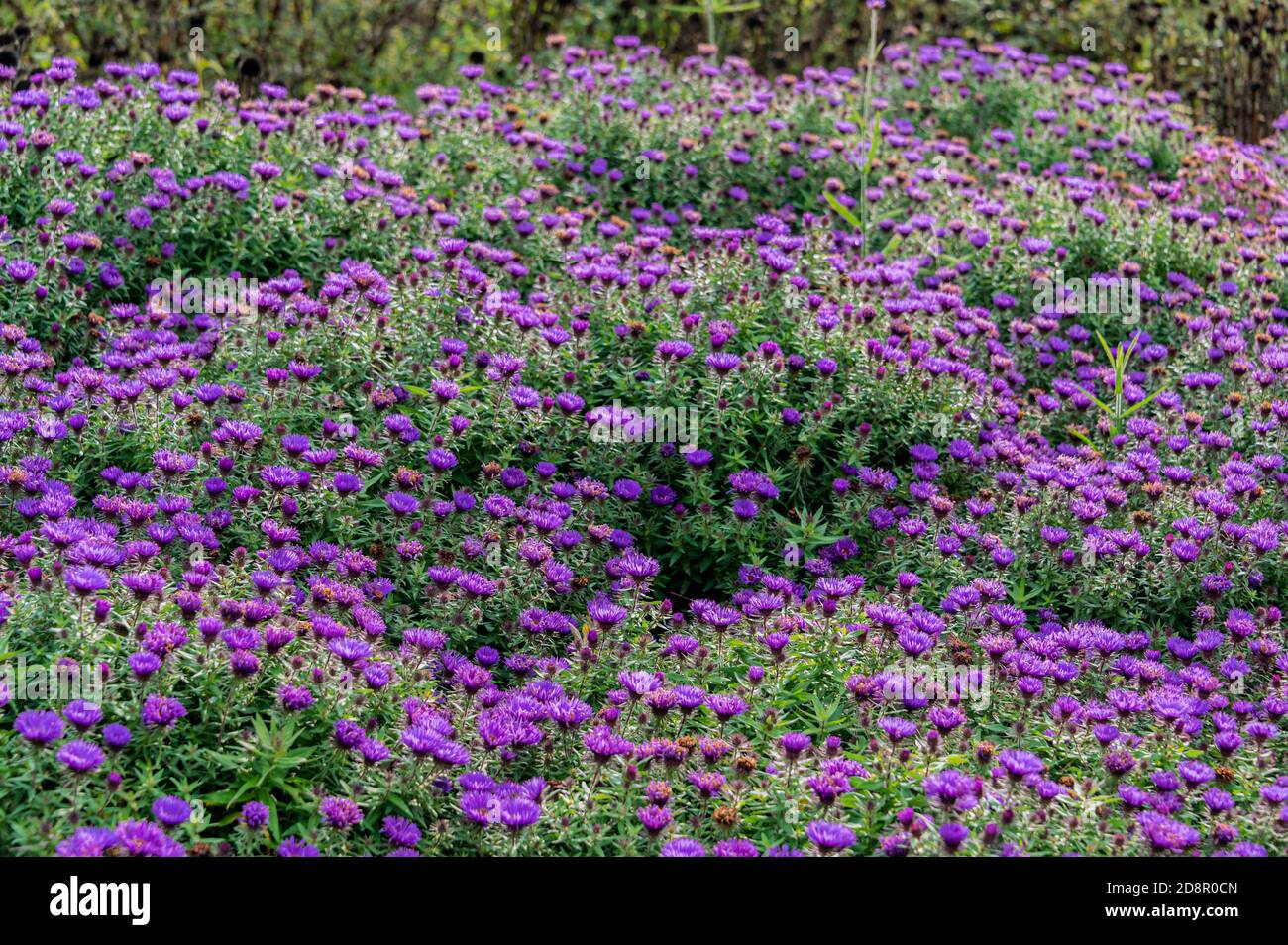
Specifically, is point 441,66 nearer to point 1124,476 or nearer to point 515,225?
point 515,225

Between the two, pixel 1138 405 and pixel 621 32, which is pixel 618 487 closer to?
pixel 1138 405

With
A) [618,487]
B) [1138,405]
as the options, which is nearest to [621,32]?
[1138,405]

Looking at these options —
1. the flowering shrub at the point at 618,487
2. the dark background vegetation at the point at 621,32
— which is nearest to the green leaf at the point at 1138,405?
the flowering shrub at the point at 618,487

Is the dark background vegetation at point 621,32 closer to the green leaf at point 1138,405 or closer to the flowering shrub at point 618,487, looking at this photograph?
the flowering shrub at point 618,487

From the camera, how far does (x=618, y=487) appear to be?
555cm

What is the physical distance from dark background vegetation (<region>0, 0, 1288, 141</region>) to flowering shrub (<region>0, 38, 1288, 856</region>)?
2311mm

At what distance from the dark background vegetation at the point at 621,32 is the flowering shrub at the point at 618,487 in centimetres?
231

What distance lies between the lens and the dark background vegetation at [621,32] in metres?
10.4

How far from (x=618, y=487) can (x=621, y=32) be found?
25.9ft

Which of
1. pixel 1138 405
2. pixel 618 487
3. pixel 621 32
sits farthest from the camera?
pixel 621 32

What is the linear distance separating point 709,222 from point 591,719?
4.60 m

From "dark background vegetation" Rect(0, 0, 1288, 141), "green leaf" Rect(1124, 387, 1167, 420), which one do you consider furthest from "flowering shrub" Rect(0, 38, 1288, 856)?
"dark background vegetation" Rect(0, 0, 1288, 141)

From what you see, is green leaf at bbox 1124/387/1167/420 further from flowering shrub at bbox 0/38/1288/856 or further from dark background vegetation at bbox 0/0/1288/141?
dark background vegetation at bbox 0/0/1288/141

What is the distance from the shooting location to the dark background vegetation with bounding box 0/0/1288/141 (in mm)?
10375
